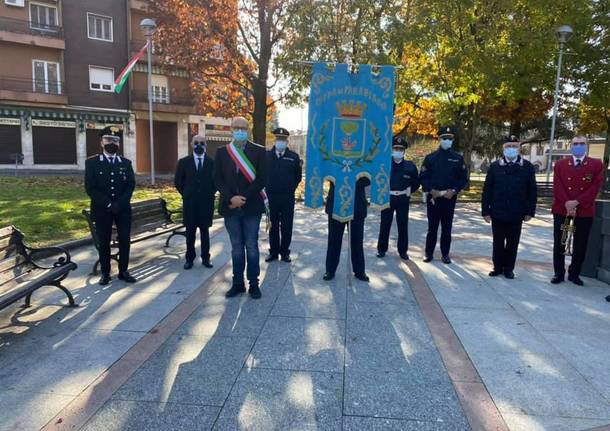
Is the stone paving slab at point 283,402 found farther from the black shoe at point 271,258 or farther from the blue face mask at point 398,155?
the blue face mask at point 398,155

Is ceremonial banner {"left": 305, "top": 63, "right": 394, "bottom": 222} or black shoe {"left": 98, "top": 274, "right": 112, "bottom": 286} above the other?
ceremonial banner {"left": 305, "top": 63, "right": 394, "bottom": 222}

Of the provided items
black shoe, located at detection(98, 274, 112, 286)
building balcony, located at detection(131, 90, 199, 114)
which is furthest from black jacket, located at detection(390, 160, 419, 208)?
building balcony, located at detection(131, 90, 199, 114)

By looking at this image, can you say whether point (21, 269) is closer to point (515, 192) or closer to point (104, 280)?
point (104, 280)

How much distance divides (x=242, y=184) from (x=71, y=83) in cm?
3022

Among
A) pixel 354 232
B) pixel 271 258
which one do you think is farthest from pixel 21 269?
pixel 354 232

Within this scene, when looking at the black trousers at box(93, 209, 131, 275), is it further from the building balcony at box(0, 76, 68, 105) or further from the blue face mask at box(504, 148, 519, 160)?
the building balcony at box(0, 76, 68, 105)

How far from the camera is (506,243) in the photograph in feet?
21.7

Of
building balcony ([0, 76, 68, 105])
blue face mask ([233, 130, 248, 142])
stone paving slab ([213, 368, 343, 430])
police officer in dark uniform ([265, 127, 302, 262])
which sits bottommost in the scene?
stone paving slab ([213, 368, 343, 430])

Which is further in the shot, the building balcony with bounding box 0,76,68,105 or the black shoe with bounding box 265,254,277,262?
the building balcony with bounding box 0,76,68,105

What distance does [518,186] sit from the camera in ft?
21.0

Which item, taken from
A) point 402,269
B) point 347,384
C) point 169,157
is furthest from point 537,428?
point 169,157

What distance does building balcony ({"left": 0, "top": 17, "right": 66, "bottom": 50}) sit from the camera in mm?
27844

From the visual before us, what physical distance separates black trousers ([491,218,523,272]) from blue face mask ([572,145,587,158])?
116 cm

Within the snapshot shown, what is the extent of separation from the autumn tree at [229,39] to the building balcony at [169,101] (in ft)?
48.8
